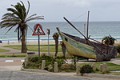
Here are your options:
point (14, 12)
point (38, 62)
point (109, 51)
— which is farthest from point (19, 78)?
point (14, 12)

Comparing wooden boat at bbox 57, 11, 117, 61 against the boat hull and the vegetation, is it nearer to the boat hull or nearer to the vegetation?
the boat hull

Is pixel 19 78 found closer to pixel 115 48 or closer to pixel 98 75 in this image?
pixel 98 75

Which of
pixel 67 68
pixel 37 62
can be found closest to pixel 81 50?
pixel 37 62

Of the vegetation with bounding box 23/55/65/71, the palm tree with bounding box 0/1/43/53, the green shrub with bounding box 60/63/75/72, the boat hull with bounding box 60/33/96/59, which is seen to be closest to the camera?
the green shrub with bounding box 60/63/75/72

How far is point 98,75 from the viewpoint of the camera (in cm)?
1988

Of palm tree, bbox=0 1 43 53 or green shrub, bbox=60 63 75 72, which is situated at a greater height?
palm tree, bbox=0 1 43 53

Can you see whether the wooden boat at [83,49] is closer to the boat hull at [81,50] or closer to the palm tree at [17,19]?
the boat hull at [81,50]

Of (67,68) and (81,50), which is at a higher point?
(81,50)

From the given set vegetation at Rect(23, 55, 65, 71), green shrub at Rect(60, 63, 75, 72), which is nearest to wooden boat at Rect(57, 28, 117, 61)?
vegetation at Rect(23, 55, 65, 71)

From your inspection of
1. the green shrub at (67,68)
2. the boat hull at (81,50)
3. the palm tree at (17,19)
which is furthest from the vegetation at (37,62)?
the palm tree at (17,19)

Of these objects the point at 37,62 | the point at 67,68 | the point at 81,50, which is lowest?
the point at 67,68

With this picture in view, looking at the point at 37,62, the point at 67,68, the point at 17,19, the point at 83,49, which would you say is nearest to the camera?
the point at 67,68

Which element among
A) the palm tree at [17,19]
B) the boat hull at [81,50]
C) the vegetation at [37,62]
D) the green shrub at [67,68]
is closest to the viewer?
the green shrub at [67,68]

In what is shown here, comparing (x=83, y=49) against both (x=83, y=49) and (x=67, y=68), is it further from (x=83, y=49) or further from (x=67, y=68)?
(x=67, y=68)
